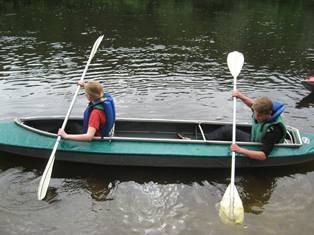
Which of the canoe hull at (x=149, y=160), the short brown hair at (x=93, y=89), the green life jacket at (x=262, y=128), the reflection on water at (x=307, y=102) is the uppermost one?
the short brown hair at (x=93, y=89)

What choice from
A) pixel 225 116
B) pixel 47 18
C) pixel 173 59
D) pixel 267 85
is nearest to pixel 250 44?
pixel 173 59

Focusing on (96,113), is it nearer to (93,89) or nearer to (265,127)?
(93,89)

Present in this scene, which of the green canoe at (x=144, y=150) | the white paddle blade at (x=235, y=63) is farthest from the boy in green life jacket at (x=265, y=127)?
the white paddle blade at (x=235, y=63)

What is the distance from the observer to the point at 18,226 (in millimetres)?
5852

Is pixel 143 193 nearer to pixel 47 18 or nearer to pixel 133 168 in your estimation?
pixel 133 168

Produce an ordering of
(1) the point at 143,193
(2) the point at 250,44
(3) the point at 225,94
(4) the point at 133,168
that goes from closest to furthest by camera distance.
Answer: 1. (1) the point at 143,193
2. (4) the point at 133,168
3. (3) the point at 225,94
4. (2) the point at 250,44

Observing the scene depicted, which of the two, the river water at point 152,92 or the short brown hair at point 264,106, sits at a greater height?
the short brown hair at point 264,106

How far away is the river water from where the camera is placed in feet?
20.3

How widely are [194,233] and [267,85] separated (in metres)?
7.37

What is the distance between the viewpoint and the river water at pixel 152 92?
20.3 ft

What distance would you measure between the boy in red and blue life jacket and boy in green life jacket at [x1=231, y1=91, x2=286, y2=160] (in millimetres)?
2004

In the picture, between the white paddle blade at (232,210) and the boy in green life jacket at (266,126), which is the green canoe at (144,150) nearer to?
the boy in green life jacket at (266,126)

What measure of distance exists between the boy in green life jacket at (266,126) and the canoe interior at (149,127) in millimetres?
1006

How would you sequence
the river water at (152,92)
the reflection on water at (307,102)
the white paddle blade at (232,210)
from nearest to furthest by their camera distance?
the white paddle blade at (232,210)
the river water at (152,92)
the reflection on water at (307,102)
